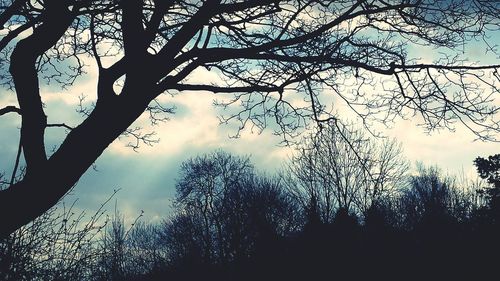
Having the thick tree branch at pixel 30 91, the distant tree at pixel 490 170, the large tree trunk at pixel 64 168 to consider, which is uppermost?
the distant tree at pixel 490 170

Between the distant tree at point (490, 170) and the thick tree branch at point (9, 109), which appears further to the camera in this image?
the distant tree at point (490, 170)

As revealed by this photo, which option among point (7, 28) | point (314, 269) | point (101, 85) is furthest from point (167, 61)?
point (314, 269)

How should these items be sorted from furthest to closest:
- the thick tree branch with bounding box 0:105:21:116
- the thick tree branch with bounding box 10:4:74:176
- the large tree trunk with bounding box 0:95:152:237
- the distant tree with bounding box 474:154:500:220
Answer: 1. the distant tree with bounding box 474:154:500:220
2. the thick tree branch with bounding box 0:105:21:116
3. the thick tree branch with bounding box 10:4:74:176
4. the large tree trunk with bounding box 0:95:152:237

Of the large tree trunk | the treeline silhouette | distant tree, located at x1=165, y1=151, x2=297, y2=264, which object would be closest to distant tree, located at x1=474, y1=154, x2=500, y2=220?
the treeline silhouette

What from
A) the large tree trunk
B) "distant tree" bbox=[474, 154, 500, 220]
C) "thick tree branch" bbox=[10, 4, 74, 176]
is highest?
"distant tree" bbox=[474, 154, 500, 220]

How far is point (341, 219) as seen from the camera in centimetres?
2016

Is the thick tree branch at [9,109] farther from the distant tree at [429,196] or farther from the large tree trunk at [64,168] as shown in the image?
the distant tree at [429,196]

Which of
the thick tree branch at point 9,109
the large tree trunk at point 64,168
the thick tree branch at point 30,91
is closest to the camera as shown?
the large tree trunk at point 64,168

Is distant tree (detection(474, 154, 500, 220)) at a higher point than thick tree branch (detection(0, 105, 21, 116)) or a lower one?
higher

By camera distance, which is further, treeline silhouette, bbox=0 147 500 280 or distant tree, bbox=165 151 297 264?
distant tree, bbox=165 151 297 264

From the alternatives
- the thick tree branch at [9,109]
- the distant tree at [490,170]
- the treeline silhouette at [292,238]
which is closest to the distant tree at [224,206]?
the treeline silhouette at [292,238]

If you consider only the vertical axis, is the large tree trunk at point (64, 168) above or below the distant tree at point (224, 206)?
below

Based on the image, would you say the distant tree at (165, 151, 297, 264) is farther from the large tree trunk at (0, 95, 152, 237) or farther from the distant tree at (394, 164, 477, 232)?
the large tree trunk at (0, 95, 152, 237)

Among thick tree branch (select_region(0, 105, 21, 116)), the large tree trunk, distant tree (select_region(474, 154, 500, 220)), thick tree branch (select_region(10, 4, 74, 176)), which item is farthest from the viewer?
distant tree (select_region(474, 154, 500, 220))
